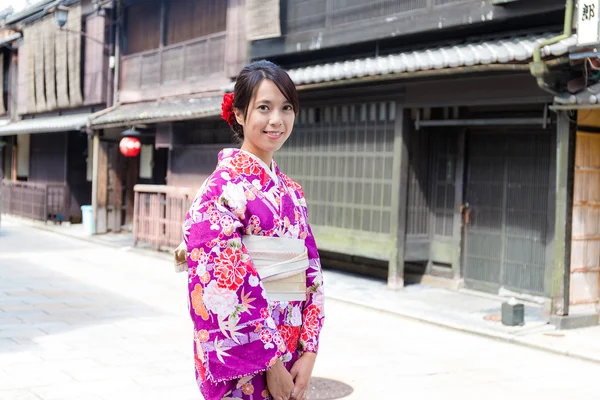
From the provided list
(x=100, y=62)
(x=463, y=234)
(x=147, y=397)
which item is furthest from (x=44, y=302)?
(x=100, y=62)

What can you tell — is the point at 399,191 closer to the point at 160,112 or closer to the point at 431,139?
the point at 431,139

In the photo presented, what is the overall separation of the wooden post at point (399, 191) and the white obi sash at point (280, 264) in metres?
8.80

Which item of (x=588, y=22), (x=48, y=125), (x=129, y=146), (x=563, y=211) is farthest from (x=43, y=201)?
(x=588, y=22)

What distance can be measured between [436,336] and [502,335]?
2.50 feet

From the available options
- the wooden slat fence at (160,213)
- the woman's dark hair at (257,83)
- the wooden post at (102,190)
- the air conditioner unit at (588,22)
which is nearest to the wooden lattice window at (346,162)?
the wooden slat fence at (160,213)

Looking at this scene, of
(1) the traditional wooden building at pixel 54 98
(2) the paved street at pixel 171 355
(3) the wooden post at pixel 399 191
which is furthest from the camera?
(1) the traditional wooden building at pixel 54 98

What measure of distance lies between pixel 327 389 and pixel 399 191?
587cm

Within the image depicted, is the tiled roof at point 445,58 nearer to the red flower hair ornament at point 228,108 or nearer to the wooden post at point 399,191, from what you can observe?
the wooden post at point 399,191

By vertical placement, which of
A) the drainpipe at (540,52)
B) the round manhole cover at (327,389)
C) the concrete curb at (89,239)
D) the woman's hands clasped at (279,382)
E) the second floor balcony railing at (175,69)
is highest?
the second floor balcony railing at (175,69)

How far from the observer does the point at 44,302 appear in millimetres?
10016

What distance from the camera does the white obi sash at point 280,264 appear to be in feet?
9.76

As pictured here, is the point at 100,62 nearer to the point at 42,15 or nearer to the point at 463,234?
the point at 42,15

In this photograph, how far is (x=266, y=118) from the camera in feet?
10.0

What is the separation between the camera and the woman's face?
10.0 feet
